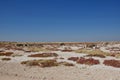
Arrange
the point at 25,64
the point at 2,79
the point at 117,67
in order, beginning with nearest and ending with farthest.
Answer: the point at 2,79, the point at 117,67, the point at 25,64

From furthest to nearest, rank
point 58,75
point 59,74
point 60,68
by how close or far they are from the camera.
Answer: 1. point 60,68
2. point 59,74
3. point 58,75

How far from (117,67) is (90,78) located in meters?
7.43

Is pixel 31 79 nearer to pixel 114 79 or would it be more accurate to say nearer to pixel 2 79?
pixel 2 79

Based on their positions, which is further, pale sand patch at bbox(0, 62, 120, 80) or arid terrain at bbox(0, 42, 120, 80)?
arid terrain at bbox(0, 42, 120, 80)

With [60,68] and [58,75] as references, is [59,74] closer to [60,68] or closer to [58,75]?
[58,75]

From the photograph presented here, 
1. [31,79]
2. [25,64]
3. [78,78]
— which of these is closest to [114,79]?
[78,78]

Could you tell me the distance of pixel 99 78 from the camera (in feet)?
49.1

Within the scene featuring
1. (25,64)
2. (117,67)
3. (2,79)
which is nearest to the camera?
(2,79)

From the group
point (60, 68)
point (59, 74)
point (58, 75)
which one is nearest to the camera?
point (58, 75)

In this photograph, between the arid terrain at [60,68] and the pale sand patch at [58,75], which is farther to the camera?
the arid terrain at [60,68]

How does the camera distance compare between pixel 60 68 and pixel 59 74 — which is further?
pixel 60 68

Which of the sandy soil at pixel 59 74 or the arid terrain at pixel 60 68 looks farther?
the arid terrain at pixel 60 68

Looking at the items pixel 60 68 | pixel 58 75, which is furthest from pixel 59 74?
pixel 60 68

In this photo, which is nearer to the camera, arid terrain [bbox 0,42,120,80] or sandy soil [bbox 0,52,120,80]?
sandy soil [bbox 0,52,120,80]
